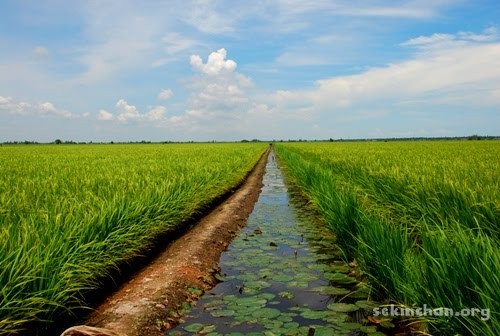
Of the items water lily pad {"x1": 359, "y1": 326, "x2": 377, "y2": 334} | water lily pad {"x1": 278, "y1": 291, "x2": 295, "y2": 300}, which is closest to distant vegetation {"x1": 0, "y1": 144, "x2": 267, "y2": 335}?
water lily pad {"x1": 278, "y1": 291, "x2": 295, "y2": 300}

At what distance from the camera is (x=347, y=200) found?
5734mm

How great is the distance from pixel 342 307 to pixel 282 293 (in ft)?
2.24

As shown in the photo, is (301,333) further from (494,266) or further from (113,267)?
(113,267)

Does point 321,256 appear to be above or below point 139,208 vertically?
below

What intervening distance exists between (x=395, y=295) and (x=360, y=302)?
1.40 feet

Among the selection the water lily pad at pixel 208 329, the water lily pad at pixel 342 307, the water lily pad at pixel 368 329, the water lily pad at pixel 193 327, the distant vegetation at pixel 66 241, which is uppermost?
the distant vegetation at pixel 66 241

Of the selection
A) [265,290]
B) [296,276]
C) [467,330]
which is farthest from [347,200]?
[467,330]

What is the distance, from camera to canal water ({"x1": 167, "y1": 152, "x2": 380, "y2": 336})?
340cm

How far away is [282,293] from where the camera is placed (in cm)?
416

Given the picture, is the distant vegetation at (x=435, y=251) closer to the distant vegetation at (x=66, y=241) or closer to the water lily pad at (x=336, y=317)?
the water lily pad at (x=336, y=317)

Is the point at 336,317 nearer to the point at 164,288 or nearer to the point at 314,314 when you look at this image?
the point at 314,314

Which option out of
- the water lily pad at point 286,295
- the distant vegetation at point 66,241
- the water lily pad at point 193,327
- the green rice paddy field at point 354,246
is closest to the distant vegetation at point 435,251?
the green rice paddy field at point 354,246

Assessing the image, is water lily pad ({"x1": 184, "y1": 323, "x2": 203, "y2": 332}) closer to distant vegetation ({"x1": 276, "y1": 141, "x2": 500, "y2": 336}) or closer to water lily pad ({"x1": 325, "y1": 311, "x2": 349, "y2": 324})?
water lily pad ({"x1": 325, "y1": 311, "x2": 349, "y2": 324})

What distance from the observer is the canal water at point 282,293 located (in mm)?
3396
